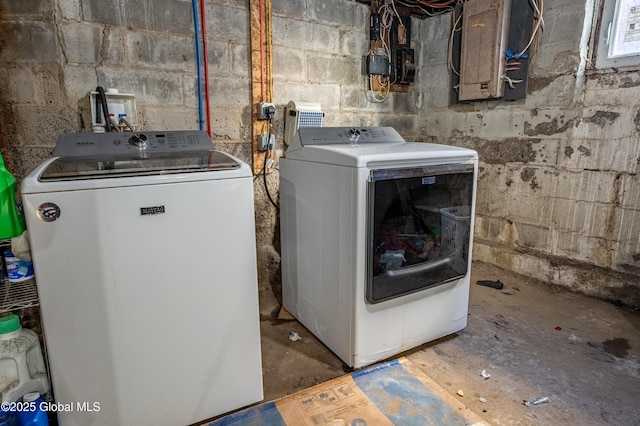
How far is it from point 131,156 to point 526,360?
2.04 metres

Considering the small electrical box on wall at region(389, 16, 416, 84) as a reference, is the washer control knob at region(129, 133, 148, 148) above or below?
below

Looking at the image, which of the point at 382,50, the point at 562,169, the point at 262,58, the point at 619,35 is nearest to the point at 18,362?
the point at 262,58

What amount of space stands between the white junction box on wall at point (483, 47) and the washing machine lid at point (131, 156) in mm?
1935

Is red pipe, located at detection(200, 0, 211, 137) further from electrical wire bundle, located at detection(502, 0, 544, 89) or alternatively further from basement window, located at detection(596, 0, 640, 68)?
basement window, located at detection(596, 0, 640, 68)

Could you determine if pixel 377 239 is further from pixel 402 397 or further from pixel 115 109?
pixel 115 109

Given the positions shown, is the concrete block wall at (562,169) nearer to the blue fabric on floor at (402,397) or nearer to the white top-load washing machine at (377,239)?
the white top-load washing machine at (377,239)

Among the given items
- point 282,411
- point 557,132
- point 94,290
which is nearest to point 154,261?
point 94,290

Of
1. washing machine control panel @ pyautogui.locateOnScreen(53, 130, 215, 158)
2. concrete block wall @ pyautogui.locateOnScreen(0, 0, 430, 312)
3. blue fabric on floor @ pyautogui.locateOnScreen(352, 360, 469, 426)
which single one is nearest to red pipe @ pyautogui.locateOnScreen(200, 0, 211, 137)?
concrete block wall @ pyautogui.locateOnScreen(0, 0, 430, 312)

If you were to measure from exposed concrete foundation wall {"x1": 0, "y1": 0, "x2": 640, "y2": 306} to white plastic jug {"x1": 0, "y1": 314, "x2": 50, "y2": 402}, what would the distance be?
894 millimetres

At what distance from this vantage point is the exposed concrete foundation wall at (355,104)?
6.19 ft

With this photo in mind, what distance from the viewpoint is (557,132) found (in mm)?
2502

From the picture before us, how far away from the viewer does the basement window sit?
219 cm

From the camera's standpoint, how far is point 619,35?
2244mm

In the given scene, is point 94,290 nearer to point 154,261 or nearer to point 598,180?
point 154,261
